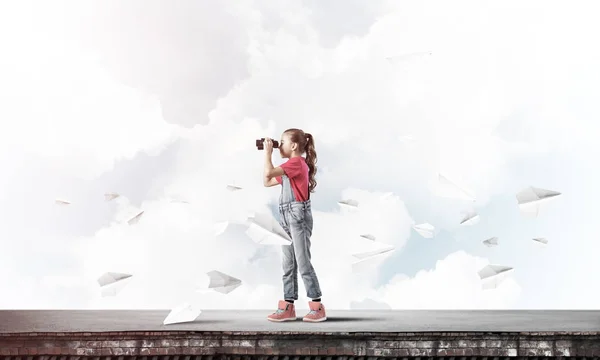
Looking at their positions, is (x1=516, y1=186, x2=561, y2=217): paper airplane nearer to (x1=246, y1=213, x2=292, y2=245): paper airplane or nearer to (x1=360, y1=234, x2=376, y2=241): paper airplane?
(x1=360, y1=234, x2=376, y2=241): paper airplane

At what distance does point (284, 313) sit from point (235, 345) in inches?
28.5

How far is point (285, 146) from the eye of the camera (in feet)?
14.1

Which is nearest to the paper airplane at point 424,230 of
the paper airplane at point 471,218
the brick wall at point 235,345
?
the paper airplane at point 471,218

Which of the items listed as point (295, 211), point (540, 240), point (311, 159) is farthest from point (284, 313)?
point (540, 240)

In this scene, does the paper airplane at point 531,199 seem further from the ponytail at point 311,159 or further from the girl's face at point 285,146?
the girl's face at point 285,146

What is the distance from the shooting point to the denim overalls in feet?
13.7

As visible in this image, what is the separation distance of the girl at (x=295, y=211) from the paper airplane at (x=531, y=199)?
46.2 inches

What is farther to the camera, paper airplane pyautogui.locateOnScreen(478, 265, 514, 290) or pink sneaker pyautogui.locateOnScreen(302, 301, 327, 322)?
paper airplane pyautogui.locateOnScreen(478, 265, 514, 290)

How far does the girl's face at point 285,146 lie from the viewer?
14.0 feet

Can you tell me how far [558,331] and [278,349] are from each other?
1290mm

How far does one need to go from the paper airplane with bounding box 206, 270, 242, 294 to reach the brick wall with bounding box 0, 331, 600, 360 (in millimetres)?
827

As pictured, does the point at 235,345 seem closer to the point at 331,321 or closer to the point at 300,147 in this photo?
the point at 331,321

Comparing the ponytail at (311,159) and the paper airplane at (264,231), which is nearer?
the paper airplane at (264,231)

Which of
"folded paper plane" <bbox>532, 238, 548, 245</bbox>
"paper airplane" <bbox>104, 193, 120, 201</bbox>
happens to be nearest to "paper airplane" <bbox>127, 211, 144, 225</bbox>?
Result: "paper airplane" <bbox>104, 193, 120, 201</bbox>
